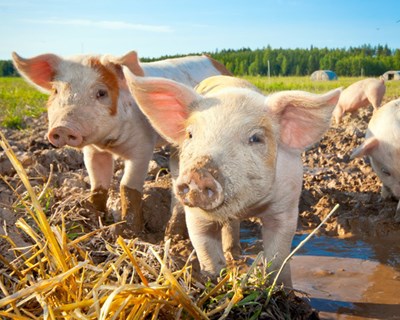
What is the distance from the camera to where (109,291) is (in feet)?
6.36

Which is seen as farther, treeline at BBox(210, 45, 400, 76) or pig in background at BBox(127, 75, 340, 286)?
treeline at BBox(210, 45, 400, 76)

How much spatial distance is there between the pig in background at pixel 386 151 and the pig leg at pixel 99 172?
7.34 ft

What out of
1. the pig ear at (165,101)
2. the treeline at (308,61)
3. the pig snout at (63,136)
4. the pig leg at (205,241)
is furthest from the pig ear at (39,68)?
the treeline at (308,61)

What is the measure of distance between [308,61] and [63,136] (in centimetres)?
9911

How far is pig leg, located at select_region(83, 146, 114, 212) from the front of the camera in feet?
15.4

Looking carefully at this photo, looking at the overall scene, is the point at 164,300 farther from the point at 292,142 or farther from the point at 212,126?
the point at 292,142

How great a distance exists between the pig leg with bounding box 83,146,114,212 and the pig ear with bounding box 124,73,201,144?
1.61m

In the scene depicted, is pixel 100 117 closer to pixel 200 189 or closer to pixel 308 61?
pixel 200 189

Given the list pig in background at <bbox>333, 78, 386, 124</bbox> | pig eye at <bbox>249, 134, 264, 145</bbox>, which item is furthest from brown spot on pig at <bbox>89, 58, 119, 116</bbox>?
pig in background at <bbox>333, 78, 386, 124</bbox>

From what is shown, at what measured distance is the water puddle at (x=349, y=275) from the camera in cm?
318

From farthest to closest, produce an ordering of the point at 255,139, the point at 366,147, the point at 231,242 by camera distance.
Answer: the point at 366,147
the point at 231,242
the point at 255,139

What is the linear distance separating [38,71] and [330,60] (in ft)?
319

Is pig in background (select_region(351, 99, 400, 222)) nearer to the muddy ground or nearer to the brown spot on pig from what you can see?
the muddy ground

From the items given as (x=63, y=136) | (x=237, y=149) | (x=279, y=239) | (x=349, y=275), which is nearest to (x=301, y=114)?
(x=237, y=149)
